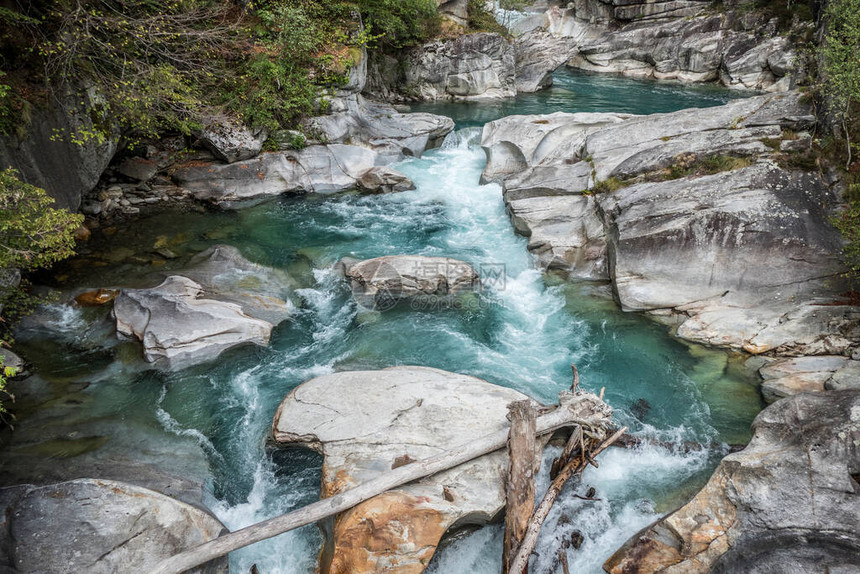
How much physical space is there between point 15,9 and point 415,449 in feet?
47.3

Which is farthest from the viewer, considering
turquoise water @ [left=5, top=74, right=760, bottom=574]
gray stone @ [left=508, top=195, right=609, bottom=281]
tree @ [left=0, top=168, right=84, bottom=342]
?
gray stone @ [left=508, top=195, right=609, bottom=281]

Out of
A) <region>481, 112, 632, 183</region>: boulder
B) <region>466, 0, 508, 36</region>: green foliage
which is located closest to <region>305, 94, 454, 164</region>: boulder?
<region>481, 112, 632, 183</region>: boulder

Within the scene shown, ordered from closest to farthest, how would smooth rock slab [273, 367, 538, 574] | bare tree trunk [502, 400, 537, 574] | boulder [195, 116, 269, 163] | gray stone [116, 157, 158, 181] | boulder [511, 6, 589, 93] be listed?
smooth rock slab [273, 367, 538, 574] < bare tree trunk [502, 400, 537, 574] < gray stone [116, 157, 158, 181] < boulder [195, 116, 269, 163] < boulder [511, 6, 589, 93]

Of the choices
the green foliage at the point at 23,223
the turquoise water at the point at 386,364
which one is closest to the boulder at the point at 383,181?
the turquoise water at the point at 386,364

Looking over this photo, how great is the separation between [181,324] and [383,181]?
10.7m

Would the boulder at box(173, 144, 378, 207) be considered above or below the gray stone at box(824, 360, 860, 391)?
above

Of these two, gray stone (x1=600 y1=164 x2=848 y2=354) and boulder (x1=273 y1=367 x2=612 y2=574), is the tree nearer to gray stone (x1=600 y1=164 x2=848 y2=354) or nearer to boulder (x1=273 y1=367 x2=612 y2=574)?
boulder (x1=273 y1=367 x2=612 y2=574)

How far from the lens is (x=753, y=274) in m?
11.9

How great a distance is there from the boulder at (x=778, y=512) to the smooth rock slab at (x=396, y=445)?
250cm

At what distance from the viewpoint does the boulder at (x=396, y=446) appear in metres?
6.69

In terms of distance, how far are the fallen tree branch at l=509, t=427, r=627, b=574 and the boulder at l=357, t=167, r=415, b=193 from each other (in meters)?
13.9

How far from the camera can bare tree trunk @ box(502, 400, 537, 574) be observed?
7.06 metres

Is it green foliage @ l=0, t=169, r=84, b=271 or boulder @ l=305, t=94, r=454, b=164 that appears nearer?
green foliage @ l=0, t=169, r=84, b=271

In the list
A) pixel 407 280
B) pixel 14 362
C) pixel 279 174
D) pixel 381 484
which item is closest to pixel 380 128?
pixel 279 174
